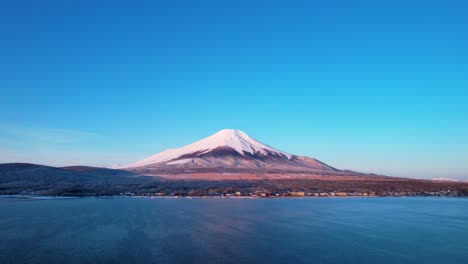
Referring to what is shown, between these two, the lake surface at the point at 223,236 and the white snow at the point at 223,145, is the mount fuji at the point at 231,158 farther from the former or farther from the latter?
the lake surface at the point at 223,236

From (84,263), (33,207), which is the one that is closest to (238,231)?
(84,263)

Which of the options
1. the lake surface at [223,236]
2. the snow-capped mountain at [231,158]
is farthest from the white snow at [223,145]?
the lake surface at [223,236]

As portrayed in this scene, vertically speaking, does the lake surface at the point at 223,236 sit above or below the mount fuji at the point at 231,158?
below

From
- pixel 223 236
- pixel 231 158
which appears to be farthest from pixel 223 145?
pixel 223 236

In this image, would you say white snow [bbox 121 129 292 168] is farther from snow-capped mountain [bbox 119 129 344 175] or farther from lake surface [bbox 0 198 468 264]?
lake surface [bbox 0 198 468 264]

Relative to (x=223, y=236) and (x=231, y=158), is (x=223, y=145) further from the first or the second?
(x=223, y=236)

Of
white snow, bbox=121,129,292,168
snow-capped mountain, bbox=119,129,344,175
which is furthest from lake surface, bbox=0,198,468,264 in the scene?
white snow, bbox=121,129,292,168

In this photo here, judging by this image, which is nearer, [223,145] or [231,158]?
[231,158]
